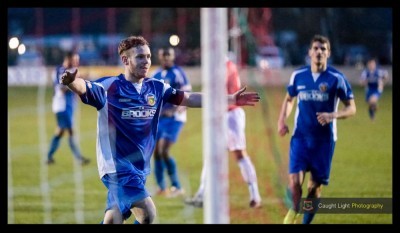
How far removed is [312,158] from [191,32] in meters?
19.4

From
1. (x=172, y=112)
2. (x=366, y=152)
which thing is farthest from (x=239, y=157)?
(x=366, y=152)

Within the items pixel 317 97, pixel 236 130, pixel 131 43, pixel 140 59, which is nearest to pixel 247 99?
pixel 140 59

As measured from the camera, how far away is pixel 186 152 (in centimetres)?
1606

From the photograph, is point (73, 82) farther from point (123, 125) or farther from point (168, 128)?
point (168, 128)

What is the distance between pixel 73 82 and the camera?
5.91m

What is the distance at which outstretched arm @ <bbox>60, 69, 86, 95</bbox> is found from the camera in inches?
225

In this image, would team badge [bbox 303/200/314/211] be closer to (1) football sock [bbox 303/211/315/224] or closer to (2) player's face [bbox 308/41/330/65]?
(1) football sock [bbox 303/211/315/224]

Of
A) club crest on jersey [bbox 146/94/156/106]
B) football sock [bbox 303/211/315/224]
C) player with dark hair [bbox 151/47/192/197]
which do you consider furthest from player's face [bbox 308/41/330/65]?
player with dark hair [bbox 151/47/192/197]

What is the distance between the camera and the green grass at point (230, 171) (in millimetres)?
9312

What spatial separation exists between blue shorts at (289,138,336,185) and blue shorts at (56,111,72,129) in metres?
6.40

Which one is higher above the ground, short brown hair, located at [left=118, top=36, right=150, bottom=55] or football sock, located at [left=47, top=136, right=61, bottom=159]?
short brown hair, located at [left=118, top=36, right=150, bottom=55]
